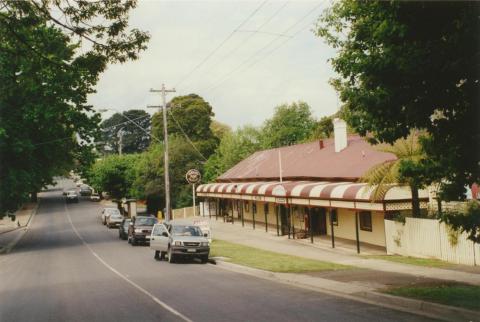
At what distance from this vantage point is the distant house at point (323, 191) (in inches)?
883

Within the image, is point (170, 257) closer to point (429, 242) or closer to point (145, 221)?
point (429, 242)

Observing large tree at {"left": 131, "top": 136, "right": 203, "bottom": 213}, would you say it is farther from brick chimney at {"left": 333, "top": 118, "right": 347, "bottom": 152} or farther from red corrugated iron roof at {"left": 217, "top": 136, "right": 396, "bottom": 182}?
brick chimney at {"left": 333, "top": 118, "right": 347, "bottom": 152}

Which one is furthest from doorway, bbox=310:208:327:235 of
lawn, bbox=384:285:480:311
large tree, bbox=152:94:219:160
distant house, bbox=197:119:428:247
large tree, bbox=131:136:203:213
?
large tree, bbox=152:94:219:160

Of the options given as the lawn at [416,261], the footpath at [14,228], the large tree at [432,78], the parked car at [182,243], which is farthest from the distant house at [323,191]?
the footpath at [14,228]

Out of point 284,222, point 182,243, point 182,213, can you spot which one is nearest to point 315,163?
point 284,222

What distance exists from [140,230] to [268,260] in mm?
13670

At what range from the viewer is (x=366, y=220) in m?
25.5

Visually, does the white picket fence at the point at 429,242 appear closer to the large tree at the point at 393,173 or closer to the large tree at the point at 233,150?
the large tree at the point at 393,173

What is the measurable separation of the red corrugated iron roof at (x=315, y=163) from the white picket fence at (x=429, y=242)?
5.14m

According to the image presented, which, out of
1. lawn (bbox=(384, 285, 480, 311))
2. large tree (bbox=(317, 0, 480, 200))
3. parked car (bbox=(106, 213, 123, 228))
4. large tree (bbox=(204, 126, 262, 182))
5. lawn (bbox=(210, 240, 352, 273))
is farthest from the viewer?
large tree (bbox=(204, 126, 262, 182))

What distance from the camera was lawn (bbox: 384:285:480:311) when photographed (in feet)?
34.0

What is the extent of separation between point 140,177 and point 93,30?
136ft

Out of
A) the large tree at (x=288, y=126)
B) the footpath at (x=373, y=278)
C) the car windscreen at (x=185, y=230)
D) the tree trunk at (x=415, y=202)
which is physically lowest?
the footpath at (x=373, y=278)

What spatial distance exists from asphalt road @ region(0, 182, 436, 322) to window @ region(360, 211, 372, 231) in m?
8.87
